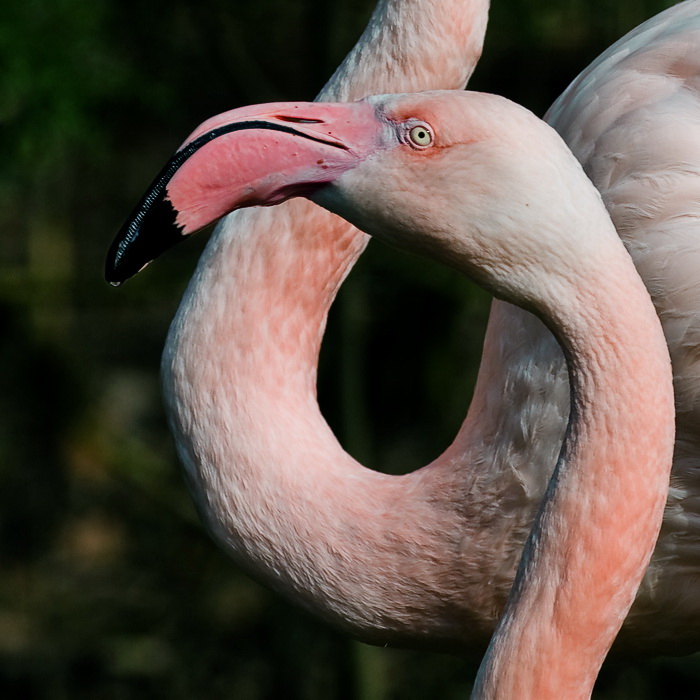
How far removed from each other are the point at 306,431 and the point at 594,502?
0.72m

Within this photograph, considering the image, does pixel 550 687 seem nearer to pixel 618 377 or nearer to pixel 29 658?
pixel 618 377

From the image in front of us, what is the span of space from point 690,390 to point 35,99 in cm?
249

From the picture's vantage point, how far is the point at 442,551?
1.81 meters

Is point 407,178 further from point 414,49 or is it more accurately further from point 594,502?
point 414,49

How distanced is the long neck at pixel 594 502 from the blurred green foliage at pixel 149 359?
2.69m

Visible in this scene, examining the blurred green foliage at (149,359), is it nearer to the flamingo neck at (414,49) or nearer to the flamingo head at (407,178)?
the flamingo neck at (414,49)

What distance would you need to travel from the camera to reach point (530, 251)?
1.17 meters

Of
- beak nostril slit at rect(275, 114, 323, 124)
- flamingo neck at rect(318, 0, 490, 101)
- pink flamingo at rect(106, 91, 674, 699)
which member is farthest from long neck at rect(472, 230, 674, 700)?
flamingo neck at rect(318, 0, 490, 101)

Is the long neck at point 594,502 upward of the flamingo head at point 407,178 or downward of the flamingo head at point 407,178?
downward

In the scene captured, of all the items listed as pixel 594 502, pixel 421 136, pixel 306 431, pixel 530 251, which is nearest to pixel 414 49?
pixel 306 431

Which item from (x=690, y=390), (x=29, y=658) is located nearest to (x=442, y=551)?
(x=690, y=390)

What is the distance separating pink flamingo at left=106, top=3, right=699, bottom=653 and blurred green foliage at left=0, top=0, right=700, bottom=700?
6.26 ft

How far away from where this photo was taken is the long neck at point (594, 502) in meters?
1.18

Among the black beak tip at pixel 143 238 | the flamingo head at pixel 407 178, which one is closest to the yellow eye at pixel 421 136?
the flamingo head at pixel 407 178
